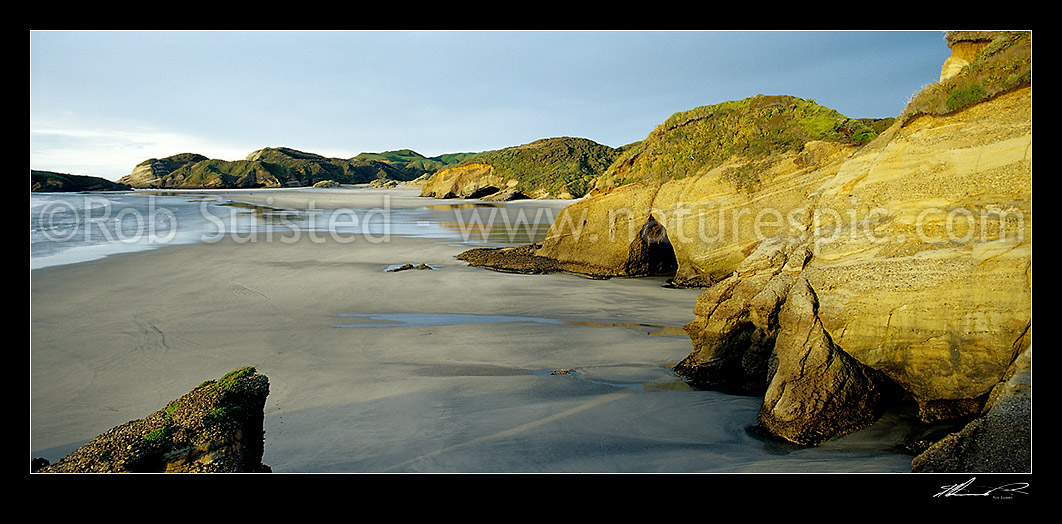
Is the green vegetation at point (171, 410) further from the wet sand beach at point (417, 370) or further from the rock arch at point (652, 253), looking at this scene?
the rock arch at point (652, 253)

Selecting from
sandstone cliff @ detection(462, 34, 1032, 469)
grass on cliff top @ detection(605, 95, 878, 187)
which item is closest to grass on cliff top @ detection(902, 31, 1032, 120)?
sandstone cliff @ detection(462, 34, 1032, 469)

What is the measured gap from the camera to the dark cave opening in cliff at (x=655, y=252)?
1321 cm

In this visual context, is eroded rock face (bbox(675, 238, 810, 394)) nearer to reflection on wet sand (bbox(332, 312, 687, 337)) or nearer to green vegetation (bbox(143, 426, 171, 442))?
reflection on wet sand (bbox(332, 312, 687, 337))

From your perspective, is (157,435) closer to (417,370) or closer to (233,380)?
(233,380)

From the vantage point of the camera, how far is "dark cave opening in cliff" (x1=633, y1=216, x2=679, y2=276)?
520 inches

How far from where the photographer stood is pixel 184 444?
11.2ft

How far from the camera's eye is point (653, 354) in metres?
7.36

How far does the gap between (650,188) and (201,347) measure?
9142 mm

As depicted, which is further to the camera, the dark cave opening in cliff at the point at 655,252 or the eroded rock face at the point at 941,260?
the dark cave opening in cliff at the point at 655,252

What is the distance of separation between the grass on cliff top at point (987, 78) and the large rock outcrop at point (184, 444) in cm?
611

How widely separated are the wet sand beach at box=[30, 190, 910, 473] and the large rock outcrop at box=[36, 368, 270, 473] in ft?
3.23
